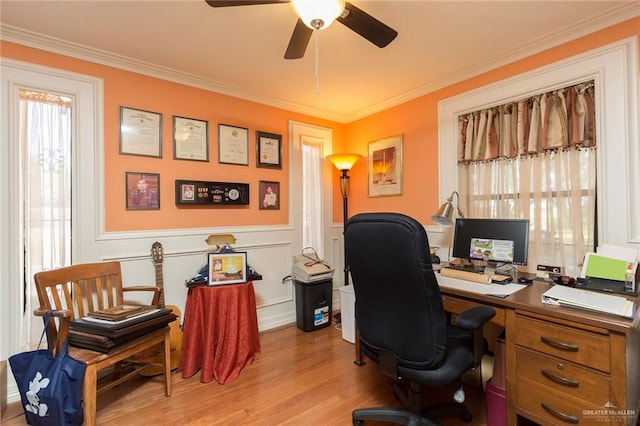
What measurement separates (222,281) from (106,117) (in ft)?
5.17

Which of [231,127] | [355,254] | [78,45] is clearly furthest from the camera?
[231,127]

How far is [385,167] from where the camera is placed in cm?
332

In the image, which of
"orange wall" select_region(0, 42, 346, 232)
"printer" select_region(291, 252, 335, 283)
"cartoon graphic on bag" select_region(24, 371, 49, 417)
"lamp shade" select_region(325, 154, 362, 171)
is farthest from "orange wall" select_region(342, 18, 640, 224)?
"cartoon graphic on bag" select_region(24, 371, 49, 417)

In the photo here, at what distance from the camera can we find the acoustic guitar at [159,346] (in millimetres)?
2217

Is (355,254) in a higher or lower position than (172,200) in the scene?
lower

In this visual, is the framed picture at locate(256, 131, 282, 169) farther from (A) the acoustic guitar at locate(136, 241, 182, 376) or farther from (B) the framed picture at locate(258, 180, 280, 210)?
(A) the acoustic guitar at locate(136, 241, 182, 376)

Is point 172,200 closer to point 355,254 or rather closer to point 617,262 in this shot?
point 355,254

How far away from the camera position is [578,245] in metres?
1.99

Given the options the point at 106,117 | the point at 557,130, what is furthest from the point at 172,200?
the point at 557,130

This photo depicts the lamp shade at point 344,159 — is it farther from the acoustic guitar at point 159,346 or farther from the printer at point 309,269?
the acoustic guitar at point 159,346

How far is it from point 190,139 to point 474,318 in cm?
260

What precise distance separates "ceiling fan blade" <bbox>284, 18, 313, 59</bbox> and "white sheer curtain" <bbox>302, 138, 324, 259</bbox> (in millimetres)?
1732

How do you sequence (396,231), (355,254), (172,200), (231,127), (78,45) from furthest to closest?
(231,127), (172,200), (78,45), (355,254), (396,231)

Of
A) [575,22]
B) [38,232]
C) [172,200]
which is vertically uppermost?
[575,22]
